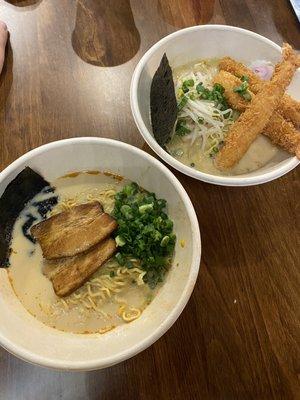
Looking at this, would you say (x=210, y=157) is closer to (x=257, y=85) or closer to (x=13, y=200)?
(x=257, y=85)

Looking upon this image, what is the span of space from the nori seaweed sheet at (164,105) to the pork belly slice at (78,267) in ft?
1.34

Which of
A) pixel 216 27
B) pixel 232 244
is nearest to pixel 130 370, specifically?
pixel 232 244

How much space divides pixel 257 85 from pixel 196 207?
57 cm

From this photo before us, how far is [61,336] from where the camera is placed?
1006 millimetres

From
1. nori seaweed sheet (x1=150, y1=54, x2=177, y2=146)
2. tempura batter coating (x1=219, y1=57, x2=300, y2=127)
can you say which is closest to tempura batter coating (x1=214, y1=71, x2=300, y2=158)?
→ tempura batter coating (x1=219, y1=57, x2=300, y2=127)

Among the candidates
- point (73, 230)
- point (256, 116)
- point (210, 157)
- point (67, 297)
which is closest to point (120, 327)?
point (67, 297)

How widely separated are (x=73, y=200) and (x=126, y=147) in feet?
0.76

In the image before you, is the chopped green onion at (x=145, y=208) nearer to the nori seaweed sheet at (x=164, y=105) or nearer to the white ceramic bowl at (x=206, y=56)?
the white ceramic bowl at (x=206, y=56)

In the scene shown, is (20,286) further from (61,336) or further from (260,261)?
(260,261)

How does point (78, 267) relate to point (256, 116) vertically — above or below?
below

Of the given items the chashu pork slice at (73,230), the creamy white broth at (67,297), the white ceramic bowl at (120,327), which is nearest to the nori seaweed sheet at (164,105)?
the white ceramic bowl at (120,327)

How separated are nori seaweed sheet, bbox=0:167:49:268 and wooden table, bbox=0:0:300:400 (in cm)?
24

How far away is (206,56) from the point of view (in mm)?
1607

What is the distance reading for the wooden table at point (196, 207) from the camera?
1058 mm
